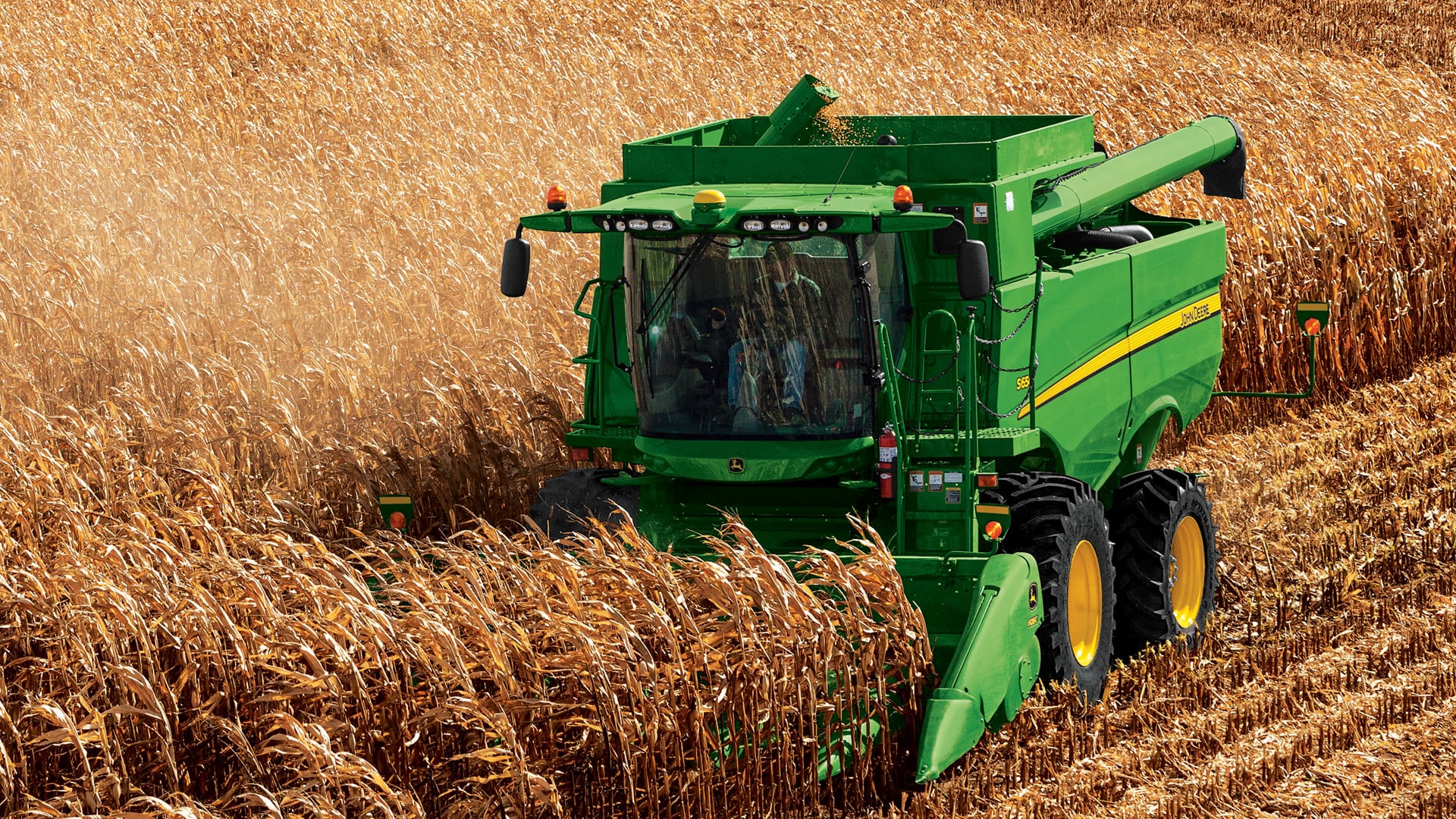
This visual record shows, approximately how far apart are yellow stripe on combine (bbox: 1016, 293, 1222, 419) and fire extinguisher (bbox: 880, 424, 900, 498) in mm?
630

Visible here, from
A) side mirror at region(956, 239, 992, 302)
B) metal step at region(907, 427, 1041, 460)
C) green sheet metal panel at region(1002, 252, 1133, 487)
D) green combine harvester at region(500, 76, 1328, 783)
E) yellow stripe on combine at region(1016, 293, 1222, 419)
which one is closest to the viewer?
side mirror at region(956, 239, 992, 302)

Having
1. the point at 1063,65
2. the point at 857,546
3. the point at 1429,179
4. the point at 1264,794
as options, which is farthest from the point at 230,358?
the point at 1063,65

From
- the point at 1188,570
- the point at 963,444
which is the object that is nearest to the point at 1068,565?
the point at 963,444

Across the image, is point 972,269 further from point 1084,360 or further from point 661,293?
point 1084,360

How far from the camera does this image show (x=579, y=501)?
725 cm

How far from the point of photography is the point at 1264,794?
5.71m

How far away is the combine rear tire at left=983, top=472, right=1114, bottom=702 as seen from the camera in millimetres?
6301

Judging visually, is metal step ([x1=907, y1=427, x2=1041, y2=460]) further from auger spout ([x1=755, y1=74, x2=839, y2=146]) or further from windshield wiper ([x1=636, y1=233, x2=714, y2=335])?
auger spout ([x1=755, y1=74, x2=839, y2=146])

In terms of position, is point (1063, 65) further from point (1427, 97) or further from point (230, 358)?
point (230, 358)

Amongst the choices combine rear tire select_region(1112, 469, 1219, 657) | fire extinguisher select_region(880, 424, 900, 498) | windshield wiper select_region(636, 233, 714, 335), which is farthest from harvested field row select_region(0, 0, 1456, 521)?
combine rear tire select_region(1112, 469, 1219, 657)

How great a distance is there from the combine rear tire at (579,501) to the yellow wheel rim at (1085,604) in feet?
5.99

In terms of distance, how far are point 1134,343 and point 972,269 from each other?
212 cm

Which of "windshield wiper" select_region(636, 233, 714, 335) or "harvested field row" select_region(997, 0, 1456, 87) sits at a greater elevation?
"harvested field row" select_region(997, 0, 1456, 87)

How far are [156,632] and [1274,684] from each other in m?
4.29
